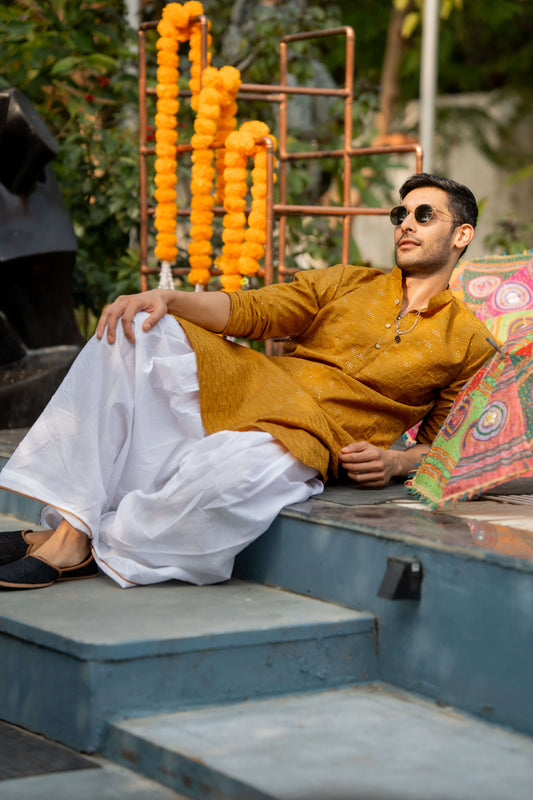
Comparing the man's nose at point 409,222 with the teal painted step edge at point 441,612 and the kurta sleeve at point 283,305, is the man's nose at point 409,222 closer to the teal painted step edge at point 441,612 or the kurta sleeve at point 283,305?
the kurta sleeve at point 283,305

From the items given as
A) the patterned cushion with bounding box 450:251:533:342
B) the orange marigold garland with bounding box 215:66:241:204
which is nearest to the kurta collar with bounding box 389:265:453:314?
the patterned cushion with bounding box 450:251:533:342

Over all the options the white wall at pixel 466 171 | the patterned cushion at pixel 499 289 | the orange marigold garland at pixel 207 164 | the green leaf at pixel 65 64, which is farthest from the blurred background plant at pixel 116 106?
the white wall at pixel 466 171

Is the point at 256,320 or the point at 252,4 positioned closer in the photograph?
the point at 256,320

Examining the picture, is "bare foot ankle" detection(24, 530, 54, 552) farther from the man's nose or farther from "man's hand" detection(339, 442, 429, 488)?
the man's nose

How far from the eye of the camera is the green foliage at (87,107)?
251 inches

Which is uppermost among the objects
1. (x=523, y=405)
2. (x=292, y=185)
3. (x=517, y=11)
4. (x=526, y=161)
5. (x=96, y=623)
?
(x=517, y=11)

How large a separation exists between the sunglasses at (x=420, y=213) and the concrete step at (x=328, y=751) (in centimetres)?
145

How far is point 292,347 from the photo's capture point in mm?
3596

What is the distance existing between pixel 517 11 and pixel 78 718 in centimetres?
1391

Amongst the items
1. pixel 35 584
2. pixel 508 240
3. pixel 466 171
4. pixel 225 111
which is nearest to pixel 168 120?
pixel 225 111

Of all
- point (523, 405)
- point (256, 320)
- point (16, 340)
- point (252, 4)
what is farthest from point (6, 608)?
point (252, 4)

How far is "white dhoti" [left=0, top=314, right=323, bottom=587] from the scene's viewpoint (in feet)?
9.69

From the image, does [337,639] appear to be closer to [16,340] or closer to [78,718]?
[78,718]

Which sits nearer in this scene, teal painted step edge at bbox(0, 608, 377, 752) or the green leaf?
teal painted step edge at bbox(0, 608, 377, 752)
